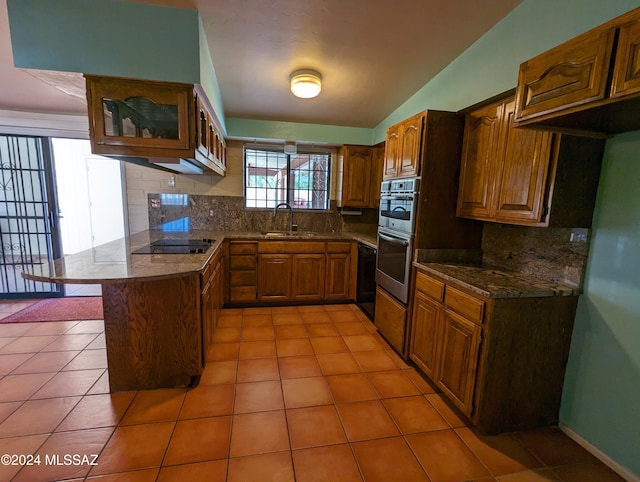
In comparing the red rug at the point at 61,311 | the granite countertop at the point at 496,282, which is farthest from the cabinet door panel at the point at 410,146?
the red rug at the point at 61,311

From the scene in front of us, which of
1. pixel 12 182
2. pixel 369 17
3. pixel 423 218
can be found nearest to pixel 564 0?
pixel 369 17

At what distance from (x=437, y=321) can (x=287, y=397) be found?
1213 millimetres

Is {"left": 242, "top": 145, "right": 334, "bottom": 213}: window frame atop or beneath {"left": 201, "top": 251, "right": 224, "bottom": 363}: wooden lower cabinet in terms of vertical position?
atop

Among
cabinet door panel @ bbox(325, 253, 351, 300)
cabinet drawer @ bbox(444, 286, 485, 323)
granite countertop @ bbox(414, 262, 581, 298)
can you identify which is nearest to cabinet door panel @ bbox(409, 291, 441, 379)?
cabinet drawer @ bbox(444, 286, 485, 323)

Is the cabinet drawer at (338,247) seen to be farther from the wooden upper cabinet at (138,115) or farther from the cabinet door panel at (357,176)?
the wooden upper cabinet at (138,115)

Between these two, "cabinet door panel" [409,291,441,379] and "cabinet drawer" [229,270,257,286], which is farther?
"cabinet drawer" [229,270,257,286]

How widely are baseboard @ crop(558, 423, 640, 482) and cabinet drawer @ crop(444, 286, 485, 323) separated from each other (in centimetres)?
90

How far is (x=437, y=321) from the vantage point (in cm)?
212

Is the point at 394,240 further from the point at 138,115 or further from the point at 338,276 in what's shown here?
the point at 138,115

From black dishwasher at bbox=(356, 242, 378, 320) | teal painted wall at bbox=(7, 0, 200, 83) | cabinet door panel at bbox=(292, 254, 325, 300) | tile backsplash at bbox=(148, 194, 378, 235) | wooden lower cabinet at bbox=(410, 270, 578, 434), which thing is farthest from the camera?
tile backsplash at bbox=(148, 194, 378, 235)

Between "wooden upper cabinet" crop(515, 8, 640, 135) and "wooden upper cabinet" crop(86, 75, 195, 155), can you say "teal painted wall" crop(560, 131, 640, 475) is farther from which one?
"wooden upper cabinet" crop(86, 75, 195, 155)

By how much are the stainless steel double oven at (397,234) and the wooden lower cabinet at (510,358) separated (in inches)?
24.3

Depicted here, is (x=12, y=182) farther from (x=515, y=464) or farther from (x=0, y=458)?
(x=515, y=464)

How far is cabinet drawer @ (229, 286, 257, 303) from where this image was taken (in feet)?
11.9
